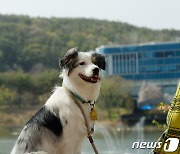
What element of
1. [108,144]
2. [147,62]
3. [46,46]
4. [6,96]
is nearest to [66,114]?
[108,144]

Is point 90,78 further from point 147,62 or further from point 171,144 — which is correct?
point 147,62

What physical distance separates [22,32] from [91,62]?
4946 cm

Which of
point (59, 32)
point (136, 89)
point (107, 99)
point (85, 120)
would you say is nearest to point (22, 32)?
point (59, 32)

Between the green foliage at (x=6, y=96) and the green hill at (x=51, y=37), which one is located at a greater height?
the green hill at (x=51, y=37)

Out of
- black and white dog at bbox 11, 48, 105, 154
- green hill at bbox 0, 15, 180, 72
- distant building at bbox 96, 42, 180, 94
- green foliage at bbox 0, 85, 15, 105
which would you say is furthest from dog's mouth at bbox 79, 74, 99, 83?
distant building at bbox 96, 42, 180, 94

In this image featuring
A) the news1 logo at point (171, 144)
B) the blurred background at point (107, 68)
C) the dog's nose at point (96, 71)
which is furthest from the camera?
the blurred background at point (107, 68)

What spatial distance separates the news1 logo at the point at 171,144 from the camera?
1.94 m

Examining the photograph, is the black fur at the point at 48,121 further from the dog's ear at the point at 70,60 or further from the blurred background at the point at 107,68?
the blurred background at the point at 107,68

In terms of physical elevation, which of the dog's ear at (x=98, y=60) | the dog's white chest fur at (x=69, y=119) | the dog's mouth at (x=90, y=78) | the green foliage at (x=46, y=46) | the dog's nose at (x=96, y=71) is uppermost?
the dog's ear at (x=98, y=60)

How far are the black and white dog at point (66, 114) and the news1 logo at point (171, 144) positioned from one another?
1.78 feet

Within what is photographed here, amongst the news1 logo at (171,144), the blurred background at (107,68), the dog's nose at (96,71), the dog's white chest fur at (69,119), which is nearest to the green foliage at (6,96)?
the blurred background at (107,68)

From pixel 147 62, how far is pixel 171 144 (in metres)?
48.4

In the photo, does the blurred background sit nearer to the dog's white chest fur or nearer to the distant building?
the distant building

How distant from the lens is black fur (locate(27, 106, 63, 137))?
95.7 inches
